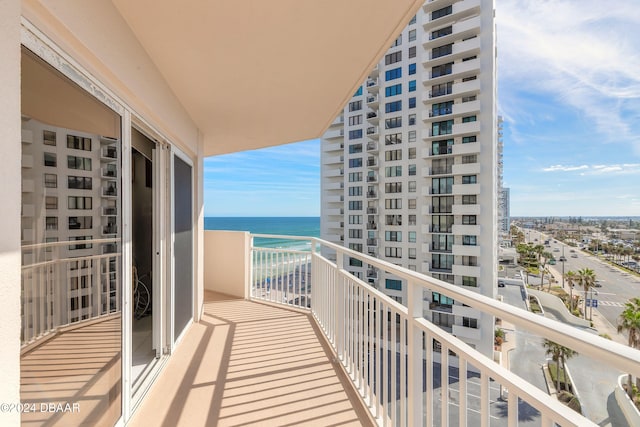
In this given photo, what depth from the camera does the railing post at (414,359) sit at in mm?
1347

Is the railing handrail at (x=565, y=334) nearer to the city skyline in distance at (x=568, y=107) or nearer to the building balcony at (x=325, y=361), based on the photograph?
the building balcony at (x=325, y=361)

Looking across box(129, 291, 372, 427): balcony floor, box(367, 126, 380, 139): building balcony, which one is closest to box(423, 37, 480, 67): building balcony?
box(367, 126, 380, 139): building balcony

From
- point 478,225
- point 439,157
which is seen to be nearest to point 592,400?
point 478,225

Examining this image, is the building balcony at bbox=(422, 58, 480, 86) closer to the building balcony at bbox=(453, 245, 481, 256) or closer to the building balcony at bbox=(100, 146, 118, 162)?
the building balcony at bbox=(453, 245, 481, 256)

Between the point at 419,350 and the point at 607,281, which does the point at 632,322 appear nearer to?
the point at 607,281

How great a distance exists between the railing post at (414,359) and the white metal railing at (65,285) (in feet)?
4.84

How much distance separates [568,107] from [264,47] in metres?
41.2

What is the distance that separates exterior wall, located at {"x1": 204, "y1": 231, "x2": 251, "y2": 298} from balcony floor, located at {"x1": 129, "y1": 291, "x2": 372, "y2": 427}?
120 centimetres

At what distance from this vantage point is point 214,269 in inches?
193

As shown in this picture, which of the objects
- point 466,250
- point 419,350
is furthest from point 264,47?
point 466,250

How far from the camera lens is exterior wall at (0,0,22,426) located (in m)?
0.80

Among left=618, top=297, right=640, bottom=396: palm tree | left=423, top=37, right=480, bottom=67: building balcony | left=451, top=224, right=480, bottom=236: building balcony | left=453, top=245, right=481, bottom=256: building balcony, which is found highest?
left=423, top=37, right=480, bottom=67: building balcony

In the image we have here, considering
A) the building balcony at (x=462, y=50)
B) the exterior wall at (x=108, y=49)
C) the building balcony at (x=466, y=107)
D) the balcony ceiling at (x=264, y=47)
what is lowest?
the exterior wall at (x=108, y=49)

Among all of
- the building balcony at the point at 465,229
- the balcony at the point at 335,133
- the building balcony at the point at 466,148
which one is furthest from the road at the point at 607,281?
the balcony at the point at 335,133
